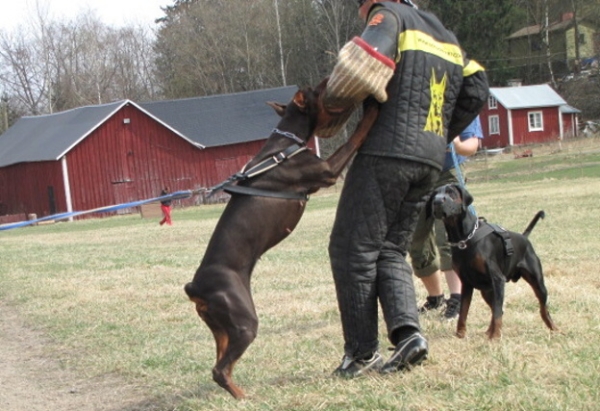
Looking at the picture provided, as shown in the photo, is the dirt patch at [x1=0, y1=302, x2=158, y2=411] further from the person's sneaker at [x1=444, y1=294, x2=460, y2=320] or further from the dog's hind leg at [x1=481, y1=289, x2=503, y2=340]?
the person's sneaker at [x1=444, y1=294, x2=460, y2=320]

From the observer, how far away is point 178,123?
51344mm

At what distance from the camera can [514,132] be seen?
2746 inches

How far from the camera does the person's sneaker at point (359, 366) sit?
4852 mm

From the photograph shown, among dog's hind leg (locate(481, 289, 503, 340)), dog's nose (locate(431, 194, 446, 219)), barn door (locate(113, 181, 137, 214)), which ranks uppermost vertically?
dog's nose (locate(431, 194, 446, 219))

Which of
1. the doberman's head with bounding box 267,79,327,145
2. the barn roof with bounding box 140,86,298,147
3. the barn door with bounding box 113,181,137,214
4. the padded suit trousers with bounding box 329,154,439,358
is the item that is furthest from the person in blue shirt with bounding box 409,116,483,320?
the barn roof with bounding box 140,86,298,147

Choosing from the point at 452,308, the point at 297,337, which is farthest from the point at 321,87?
the point at 452,308

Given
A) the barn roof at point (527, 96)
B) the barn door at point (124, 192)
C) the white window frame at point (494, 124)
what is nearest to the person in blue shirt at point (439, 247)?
the barn door at point (124, 192)

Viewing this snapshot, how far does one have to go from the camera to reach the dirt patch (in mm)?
5629

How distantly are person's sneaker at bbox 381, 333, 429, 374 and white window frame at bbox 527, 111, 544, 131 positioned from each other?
222 feet

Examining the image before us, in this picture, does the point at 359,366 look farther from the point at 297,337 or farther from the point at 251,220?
the point at 297,337

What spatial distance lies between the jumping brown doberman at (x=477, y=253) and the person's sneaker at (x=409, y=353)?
1.28 metres

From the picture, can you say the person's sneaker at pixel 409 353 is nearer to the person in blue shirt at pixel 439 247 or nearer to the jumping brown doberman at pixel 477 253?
the jumping brown doberman at pixel 477 253

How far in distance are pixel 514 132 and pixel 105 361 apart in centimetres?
6584

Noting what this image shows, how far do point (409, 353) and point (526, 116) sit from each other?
222 feet
